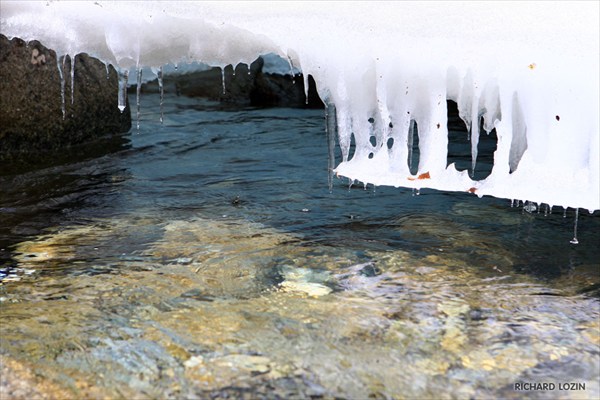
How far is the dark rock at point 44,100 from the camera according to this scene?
4898 mm

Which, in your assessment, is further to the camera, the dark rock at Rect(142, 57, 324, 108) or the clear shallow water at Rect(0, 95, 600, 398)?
the dark rock at Rect(142, 57, 324, 108)

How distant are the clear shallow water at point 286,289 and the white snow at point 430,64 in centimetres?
44

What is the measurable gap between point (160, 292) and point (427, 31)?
57.5 inches

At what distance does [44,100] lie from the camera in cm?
511

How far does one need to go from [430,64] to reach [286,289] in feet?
3.44

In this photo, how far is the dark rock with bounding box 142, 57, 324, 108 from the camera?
26.9 feet

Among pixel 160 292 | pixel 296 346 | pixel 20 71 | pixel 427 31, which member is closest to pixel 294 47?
pixel 427 31

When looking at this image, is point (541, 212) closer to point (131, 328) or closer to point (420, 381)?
point (420, 381)

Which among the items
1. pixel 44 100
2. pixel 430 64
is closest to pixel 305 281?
pixel 430 64

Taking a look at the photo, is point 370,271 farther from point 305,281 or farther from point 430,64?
point 430,64

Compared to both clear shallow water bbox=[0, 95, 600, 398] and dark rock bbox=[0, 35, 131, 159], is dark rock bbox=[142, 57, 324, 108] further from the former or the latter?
clear shallow water bbox=[0, 95, 600, 398]

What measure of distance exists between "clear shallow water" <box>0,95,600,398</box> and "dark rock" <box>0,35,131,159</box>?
0.47 meters

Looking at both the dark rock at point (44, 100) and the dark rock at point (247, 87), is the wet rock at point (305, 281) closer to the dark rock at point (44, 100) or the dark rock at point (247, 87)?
the dark rock at point (44, 100)

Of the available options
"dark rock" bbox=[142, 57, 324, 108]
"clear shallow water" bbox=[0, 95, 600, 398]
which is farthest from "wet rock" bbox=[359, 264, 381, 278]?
"dark rock" bbox=[142, 57, 324, 108]
